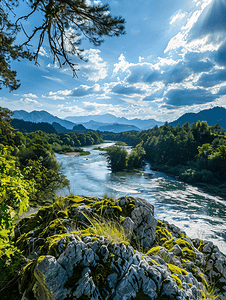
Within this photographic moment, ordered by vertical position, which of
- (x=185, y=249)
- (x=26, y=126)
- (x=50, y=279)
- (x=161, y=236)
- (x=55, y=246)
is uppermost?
(x=26, y=126)

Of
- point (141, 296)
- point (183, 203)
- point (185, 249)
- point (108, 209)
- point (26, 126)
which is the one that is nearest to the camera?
point (141, 296)

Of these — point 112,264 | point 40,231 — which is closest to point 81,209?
point 40,231

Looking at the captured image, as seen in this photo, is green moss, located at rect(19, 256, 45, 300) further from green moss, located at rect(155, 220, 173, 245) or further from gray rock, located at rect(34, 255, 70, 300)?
green moss, located at rect(155, 220, 173, 245)

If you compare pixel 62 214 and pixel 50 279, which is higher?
pixel 50 279

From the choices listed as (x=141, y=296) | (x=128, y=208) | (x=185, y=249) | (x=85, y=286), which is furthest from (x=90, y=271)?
(x=185, y=249)

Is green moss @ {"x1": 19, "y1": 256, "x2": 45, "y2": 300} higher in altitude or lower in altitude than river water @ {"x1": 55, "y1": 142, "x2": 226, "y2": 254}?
higher

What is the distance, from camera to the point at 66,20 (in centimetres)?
548

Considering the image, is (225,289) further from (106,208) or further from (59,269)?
(59,269)

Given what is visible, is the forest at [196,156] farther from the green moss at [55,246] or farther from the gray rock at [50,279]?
the gray rock at [50,279]

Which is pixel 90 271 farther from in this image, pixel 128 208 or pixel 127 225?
pixel 128 208

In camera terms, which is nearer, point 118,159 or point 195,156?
point 195,156

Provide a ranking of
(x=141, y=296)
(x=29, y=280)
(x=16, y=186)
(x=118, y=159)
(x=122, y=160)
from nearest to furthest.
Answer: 1. (x=29, y=280)
2. (x=141, y=296)
3. (x=16, y=186)
4. (x=118, y=159)
5. (x=122, y=160)

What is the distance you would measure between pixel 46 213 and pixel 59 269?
206 centimetres

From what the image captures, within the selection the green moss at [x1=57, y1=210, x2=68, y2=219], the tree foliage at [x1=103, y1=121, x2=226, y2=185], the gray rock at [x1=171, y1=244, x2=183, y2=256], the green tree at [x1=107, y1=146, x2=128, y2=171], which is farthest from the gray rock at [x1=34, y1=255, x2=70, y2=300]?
the green tree at [x1=107, y1=146, x2=128, y2=171]
